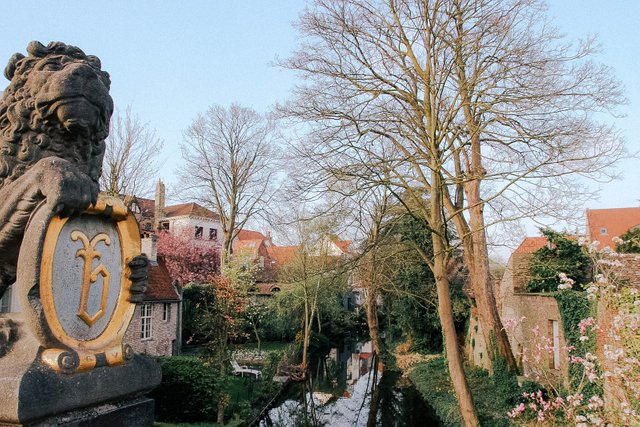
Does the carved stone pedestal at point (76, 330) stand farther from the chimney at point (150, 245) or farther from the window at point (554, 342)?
the chimney at point (150, 245)

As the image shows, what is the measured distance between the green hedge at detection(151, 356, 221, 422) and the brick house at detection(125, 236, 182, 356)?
6.52 metres

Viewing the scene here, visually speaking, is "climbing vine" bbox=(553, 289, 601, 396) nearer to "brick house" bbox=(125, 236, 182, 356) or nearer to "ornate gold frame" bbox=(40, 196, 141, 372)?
"ornate gold frame" bbox=(40, 196, 141, 372)

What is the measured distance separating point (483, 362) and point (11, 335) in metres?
18.8

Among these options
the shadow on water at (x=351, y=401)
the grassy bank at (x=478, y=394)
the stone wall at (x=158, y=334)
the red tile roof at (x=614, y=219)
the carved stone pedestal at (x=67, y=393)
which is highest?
the red tile roof at (x=614, y=219)

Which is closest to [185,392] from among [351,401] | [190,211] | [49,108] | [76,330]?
[351,401]

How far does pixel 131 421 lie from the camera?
287 centimetres

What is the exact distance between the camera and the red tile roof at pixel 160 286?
19.9m

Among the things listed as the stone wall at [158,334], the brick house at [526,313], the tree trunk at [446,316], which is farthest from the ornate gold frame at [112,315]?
the stone wall at [158,334]

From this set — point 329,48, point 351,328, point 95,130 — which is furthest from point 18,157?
point 351,328

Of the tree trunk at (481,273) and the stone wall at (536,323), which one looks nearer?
the stone wall at (536,323)

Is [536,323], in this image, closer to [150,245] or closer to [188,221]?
[150,245]

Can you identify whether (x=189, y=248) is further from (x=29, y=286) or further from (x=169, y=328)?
(x=29, y=286)

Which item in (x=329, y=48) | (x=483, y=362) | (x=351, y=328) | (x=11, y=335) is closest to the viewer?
(x=11, y=335)

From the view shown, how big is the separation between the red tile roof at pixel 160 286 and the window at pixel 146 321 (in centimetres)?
38
